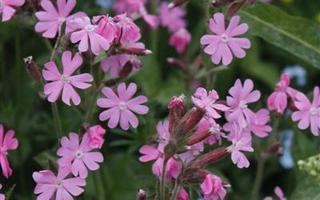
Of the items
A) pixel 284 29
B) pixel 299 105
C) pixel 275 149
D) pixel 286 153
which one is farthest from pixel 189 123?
pixel 286 153

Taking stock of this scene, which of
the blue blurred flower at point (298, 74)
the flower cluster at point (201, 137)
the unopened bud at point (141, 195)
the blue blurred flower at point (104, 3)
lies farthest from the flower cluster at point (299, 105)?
the blue blurred flower at point (104, 3)

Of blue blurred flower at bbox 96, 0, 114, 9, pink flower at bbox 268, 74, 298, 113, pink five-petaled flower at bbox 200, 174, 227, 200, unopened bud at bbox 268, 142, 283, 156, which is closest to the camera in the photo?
pink five-petaled flower at bbox 200, 174, 227, 200

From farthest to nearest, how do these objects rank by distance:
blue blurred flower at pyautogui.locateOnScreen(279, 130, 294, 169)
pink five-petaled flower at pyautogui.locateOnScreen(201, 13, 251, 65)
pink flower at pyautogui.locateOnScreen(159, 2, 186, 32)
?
pink flower at pyautogui.locateOnScreen(159, 2, 186, 32), blue blurred flower at pyautogui.locateOnScreen(279, 130, 294, 169), pink five-petaled flower at pyautogui.locateOnScreen(201, 13, 251, 65)

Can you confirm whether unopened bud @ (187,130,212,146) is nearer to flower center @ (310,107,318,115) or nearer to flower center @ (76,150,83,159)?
flower center @ (76,150,83,159)

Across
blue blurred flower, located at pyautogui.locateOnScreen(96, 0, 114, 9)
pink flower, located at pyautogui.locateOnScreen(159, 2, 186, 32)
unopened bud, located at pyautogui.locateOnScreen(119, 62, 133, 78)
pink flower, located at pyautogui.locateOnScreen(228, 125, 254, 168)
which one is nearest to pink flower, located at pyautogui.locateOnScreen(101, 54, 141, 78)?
unopened bud, located at pyautogui.locateOnScreen(119, 62, 133, 78)

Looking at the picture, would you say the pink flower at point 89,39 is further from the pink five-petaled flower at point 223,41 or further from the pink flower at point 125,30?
the pink five-petaled flower at point 223,41

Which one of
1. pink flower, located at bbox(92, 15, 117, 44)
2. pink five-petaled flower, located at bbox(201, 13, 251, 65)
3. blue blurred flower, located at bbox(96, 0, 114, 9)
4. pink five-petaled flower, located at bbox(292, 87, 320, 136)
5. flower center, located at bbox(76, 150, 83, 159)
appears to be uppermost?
pink flower, located at bbox(92, 15, 117, 44)

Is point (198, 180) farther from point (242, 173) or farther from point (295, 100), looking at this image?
point (242, 173)
